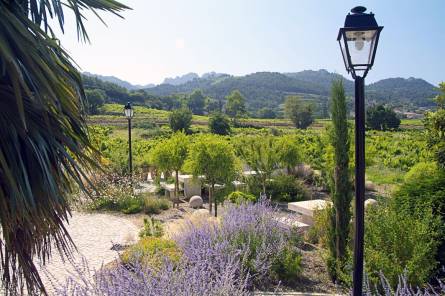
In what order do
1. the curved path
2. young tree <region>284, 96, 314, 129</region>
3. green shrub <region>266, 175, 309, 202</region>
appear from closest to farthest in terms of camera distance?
the curved path → green shrub <region>266, 175, 309, 202</region> → young tree <region>284, 96, 314, 129</region>

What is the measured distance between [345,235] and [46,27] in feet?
14.7

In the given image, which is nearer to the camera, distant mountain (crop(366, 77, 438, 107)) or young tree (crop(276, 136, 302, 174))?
young tree (crop(276, 136, 302, 174))

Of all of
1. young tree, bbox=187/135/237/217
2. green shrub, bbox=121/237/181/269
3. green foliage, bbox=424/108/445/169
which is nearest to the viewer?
green shrub, bbox=121/237/181/269

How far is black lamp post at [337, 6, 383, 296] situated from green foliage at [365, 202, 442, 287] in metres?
1.45

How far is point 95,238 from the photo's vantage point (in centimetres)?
805

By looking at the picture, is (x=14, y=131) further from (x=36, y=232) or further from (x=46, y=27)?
(x=46, y=27)

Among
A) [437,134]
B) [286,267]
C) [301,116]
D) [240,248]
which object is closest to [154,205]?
[240,248]

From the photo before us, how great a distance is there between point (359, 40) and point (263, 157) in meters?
11.0

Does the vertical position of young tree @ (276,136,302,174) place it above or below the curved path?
above

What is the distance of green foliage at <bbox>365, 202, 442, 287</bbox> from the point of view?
438 centimetres

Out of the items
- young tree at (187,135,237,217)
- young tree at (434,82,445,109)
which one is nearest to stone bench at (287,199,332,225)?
young tree at (187,135,237,217)

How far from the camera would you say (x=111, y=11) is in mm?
2436

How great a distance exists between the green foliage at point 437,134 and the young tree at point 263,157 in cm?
631

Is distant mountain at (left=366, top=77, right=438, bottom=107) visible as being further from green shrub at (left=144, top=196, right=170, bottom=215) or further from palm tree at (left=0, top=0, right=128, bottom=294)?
palm tree at (left=0, top=0, right=128, bottom=294)
